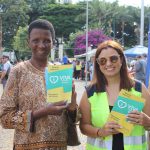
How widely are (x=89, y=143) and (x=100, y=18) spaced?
5582 cm

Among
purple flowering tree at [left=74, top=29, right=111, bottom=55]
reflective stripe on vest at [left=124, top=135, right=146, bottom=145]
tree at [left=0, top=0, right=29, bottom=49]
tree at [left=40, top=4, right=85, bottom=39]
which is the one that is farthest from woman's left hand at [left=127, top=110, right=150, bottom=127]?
tree at [left=40, top=4, right=85, bottom=39]

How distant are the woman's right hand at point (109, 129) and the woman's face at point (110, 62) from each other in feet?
1.22

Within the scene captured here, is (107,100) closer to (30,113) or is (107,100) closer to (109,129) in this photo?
(109,129)

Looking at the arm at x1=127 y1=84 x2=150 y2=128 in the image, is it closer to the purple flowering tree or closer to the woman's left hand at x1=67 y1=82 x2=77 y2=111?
the woman's left hand at x1=67 y1=82 x2=77 y2=111

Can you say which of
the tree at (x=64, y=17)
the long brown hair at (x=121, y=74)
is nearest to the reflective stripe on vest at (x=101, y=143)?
the long brown hair at (x=121, y=74)

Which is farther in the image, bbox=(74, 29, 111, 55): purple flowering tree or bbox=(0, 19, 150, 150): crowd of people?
bbox=(74, 29, 111, 55): purple flowering tree

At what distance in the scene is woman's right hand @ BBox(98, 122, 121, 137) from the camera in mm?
2754

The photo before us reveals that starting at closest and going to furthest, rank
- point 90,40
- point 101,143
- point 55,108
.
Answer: point 55,108 → point 101,143 → point 90,40

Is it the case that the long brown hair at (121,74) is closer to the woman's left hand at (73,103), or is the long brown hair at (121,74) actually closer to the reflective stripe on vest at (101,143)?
the woman's left hand at (73,103)

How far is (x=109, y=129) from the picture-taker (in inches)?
109

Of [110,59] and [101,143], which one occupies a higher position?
[110,59]

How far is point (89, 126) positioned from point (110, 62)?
18.1 inches

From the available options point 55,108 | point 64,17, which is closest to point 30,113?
point 55,108

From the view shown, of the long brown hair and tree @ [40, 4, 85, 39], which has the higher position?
tree @ [40, 4, 85, 39]
